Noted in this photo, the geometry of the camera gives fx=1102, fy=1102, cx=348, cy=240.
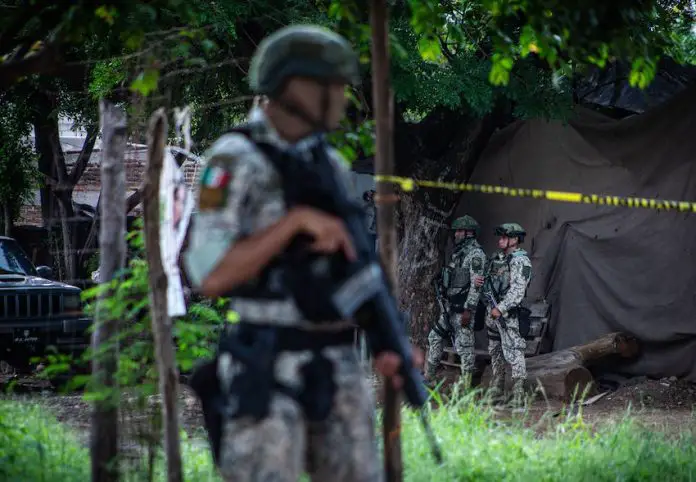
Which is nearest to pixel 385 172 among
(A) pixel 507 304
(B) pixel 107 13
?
(B) pixel 107 13

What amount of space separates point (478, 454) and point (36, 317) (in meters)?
6.94

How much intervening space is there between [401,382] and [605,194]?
9.49 meters

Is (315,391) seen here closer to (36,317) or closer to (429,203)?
(36,317)

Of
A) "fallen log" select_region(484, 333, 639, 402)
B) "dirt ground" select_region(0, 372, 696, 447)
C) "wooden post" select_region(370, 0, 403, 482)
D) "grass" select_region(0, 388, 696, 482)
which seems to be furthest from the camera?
"fallen log" select_region(484, 333, 639, 402)

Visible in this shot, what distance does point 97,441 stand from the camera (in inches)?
193

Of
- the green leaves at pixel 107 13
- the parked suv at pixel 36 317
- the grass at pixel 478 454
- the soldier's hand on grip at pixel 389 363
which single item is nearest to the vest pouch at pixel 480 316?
the parked suv at pixel 36 317

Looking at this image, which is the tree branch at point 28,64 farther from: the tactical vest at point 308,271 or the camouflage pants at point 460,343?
the camouflage pants at point 460,343

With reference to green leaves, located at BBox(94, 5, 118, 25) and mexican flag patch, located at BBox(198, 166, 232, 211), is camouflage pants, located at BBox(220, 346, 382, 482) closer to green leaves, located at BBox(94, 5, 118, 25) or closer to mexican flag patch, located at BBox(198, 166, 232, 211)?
mexican flag patch, located at BBox(198, 166, 232, 211)

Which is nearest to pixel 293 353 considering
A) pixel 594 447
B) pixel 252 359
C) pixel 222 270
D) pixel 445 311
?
pixel 252 359

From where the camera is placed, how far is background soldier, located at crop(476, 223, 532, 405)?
37.7ft

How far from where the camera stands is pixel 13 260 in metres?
12.6

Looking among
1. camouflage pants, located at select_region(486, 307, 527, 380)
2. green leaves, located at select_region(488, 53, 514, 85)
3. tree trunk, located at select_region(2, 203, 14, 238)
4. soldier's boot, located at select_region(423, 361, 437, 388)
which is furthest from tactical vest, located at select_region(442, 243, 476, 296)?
tree trunk, located at select_region(2, 203, 14, 238)

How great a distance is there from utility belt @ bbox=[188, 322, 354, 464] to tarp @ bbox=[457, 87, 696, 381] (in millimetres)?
9400

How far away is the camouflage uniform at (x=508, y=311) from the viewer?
11.5 meters
